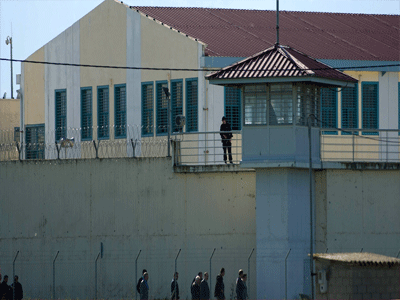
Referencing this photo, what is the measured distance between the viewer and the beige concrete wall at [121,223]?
2434 cm

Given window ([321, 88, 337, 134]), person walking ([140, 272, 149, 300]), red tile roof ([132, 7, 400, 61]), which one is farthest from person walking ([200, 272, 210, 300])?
window ([321, 88, 337, 134])

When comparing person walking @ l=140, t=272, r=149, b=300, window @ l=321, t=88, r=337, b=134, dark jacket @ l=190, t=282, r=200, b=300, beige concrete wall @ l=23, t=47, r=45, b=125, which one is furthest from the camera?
A: beige concrete wall @ l=23, t=47, r=45, b=125

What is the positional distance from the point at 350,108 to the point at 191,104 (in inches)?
208

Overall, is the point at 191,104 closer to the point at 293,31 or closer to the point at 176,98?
the point at 176,98

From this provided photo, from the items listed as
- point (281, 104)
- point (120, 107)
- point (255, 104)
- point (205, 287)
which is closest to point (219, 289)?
point (205, 287)

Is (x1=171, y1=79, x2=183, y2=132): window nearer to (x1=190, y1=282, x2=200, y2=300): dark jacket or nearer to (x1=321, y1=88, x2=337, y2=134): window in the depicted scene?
(x1=321, y1=88, x2=337, y2=134): window

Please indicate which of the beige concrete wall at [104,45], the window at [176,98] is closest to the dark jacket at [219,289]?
the window at [176,98]

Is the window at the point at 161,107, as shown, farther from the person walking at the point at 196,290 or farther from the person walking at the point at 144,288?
the person walking at the point at 196,290

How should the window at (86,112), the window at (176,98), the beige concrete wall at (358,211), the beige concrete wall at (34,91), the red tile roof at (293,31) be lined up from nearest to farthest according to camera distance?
the beige concrete wall at (358,211) < the window at (176,98) < the red tile roof at (293,31) < the window at (86,112) < the beige concrete wall at (34,91)

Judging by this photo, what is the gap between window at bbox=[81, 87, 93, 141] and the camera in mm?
32719

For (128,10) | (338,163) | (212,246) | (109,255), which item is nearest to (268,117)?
(338,163)

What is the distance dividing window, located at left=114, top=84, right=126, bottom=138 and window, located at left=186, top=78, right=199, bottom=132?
111 inches

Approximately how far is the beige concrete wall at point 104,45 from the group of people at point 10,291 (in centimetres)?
881

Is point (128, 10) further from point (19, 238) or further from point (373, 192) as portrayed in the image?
point (373, 192)
